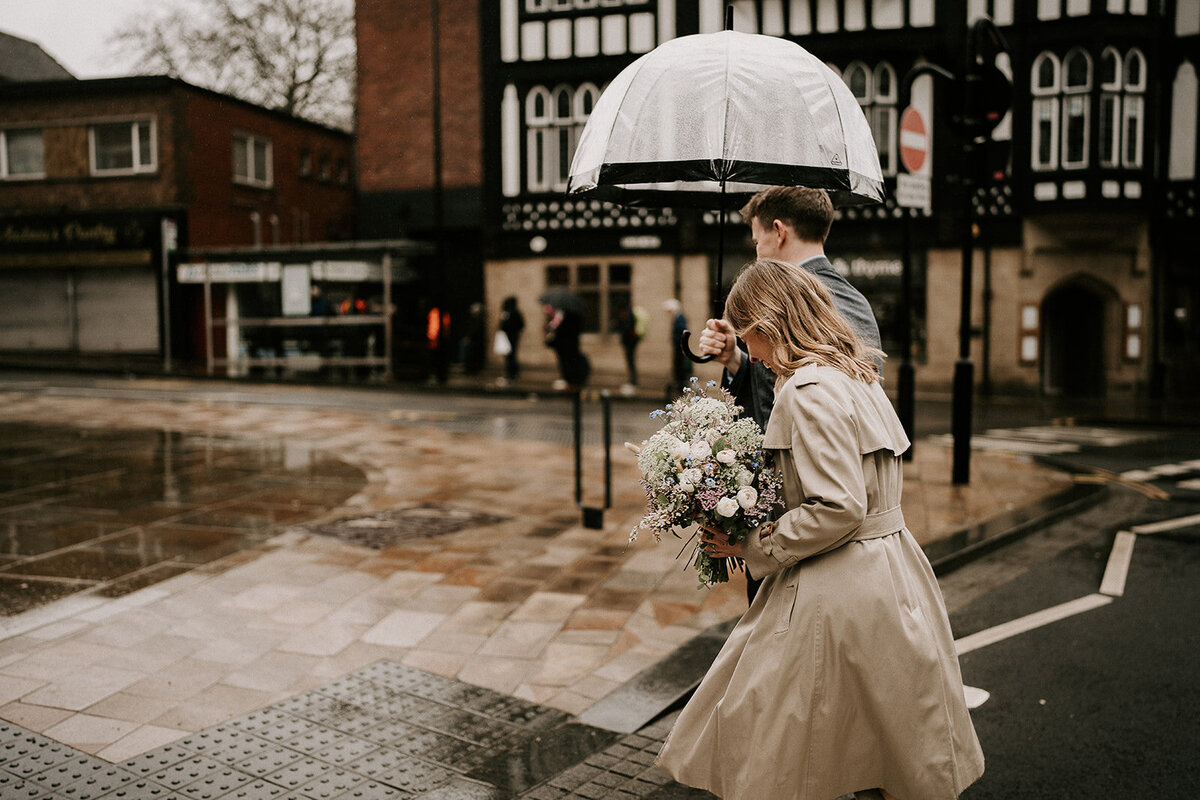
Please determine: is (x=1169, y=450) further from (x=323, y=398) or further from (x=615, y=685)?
(x=323, y=398)

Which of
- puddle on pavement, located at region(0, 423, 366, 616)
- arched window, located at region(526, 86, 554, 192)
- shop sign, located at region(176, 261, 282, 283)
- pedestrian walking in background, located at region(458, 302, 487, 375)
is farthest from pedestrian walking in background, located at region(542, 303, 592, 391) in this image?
shop sign, located at region(176, 261, 282, 283)

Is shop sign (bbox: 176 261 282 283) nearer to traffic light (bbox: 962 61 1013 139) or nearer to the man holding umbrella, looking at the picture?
traffic light (bbox: 962 61 1013 139)

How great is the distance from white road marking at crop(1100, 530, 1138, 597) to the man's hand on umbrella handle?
391cm

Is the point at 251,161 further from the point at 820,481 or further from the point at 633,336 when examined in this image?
the point at 820,481

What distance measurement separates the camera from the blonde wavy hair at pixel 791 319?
2.80 m

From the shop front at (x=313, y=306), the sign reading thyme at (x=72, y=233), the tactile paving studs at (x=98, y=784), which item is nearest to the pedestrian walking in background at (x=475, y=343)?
the shop front at (x=313, y=306)

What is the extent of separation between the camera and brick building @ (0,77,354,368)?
1038 inches

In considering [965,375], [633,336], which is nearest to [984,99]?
[965,375]

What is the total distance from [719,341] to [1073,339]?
70.3 feet

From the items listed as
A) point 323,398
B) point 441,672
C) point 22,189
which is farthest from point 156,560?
point 22,189

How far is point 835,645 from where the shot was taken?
2621 millimetres

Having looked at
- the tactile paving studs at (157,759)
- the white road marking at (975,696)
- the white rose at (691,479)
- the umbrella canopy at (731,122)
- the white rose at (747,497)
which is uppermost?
the umbrella canopy at (731,122)

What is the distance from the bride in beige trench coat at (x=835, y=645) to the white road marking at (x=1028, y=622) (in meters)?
2.47

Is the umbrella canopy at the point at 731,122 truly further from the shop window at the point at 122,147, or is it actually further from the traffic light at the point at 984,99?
the shop window at the point at 122,147
